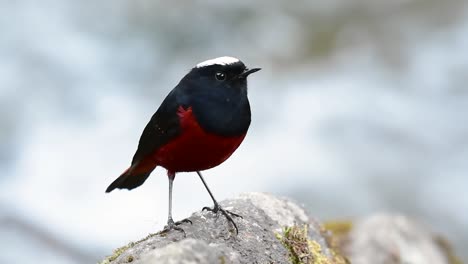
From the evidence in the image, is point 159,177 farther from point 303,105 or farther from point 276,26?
point 276,26

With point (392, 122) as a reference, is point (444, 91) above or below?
above

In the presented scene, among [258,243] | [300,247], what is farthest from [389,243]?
[258,243]

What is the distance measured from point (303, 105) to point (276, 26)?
288 cm

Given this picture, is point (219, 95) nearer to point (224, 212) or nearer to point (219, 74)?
point (219, 74)

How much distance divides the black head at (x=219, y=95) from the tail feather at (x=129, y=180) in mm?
922

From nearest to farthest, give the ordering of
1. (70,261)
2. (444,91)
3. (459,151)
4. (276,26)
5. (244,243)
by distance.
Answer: (244,243) → (70,261) → (459,151) → (444,91) → (276,26)

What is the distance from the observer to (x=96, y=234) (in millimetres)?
10578

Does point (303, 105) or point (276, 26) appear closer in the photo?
point (303, 105)

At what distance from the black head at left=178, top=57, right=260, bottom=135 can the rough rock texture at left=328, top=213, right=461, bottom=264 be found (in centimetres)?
251

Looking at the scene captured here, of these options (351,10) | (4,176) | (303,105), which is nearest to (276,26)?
(351,10)

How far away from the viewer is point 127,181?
497 centimetres

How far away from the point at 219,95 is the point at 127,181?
1188 mm

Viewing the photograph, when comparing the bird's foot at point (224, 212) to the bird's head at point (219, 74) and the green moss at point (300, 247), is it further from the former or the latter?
the bird's head at point (219, 74)

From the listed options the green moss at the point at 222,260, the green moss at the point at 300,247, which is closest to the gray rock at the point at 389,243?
the green moss at the point at 300,247
